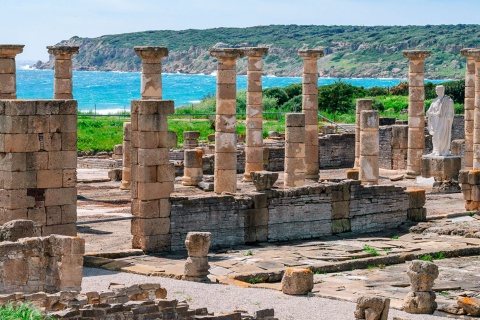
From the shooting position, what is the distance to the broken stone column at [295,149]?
32.9 m

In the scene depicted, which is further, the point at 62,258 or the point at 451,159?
the point at 451,159

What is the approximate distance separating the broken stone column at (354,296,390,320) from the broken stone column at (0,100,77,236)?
6.59m

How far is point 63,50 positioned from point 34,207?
425 inches

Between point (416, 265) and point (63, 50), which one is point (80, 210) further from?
point (416, 265)

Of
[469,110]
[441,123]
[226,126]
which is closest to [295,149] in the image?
[226,126]

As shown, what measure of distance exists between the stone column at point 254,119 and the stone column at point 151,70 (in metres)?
5.77

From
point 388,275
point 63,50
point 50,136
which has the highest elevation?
point 63,50

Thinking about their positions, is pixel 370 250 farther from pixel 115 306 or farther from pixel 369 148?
pixel 115 306

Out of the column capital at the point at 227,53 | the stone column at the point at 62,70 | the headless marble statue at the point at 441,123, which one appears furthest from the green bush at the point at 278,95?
the column capital at the point at 227,53

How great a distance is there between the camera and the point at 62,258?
18.3 metres

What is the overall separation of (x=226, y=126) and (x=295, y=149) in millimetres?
2134

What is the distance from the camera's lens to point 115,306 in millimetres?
15914

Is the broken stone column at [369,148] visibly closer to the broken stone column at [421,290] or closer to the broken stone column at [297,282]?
the broken stone column at [297,282]

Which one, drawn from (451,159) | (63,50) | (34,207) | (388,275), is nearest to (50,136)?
(34,207)
